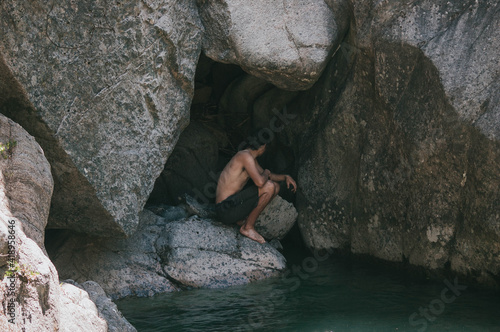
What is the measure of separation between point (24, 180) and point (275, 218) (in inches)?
156

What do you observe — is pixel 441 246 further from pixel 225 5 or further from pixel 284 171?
pixel 225 5

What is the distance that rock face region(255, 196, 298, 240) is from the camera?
7637 mm

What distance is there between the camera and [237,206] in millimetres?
7266

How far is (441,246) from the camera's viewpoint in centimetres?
619

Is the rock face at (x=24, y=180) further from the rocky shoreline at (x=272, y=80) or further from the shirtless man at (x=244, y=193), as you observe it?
the shirtless man at (x=244, y=193)

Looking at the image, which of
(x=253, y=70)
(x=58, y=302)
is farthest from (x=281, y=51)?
(x=58, y=302)

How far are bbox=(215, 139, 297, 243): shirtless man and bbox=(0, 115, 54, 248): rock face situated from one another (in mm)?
3078

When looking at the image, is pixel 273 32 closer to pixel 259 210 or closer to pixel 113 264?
pixel 259 210

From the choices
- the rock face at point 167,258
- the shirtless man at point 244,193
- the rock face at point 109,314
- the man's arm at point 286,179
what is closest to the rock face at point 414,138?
the man's arm at point 286,179

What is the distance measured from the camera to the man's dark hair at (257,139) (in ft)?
24.4

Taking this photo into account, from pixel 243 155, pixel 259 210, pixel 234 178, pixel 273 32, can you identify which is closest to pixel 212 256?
pixel 259 210

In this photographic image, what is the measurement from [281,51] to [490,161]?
2.44 metres

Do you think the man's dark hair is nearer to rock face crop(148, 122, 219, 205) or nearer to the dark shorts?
the dark shorts

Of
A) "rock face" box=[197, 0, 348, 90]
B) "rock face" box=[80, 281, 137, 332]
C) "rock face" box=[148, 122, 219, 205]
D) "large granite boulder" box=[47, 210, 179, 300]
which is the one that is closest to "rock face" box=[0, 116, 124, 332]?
"rock face" box=[80, 281, 137, 332]
